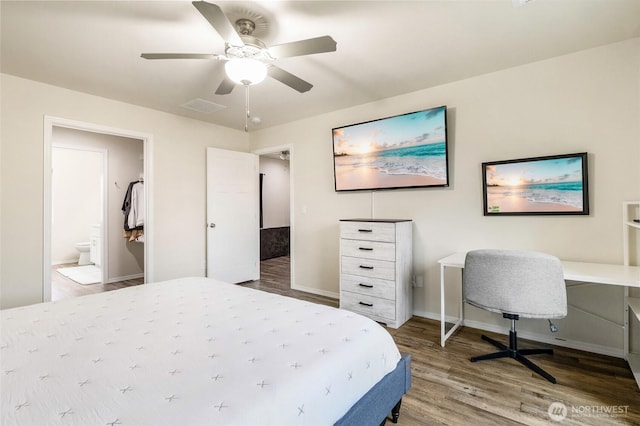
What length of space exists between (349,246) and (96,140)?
434cm

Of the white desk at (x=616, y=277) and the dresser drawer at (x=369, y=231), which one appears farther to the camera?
the dresser drawer at (x=369, y=231)

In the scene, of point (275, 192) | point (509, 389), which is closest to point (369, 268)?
point (509, 389)

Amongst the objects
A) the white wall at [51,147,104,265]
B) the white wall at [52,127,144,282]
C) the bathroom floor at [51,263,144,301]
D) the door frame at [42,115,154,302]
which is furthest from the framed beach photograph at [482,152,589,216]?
the white wall at [51,147,104,265]

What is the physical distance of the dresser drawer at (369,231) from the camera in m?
2.96

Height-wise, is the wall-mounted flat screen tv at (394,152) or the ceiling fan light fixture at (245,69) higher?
the ceiling fan light fixture at (245,69)

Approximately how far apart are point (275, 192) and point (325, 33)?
539 centimetres

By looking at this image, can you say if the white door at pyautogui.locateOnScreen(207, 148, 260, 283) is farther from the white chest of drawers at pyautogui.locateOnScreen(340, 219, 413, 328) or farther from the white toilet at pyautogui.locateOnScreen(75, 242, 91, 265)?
the white toilet at pyautogui.locateOnScreen(75, 242, 91, 265)

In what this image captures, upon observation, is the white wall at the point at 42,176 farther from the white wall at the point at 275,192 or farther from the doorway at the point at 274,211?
the white wall at the point at 275,192

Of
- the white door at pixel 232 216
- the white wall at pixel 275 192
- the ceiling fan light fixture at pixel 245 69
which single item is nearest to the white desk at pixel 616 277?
the ceiling fan light fixture at pixel 245 69

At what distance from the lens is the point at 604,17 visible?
6.61 ft

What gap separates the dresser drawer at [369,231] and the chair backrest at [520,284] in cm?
88

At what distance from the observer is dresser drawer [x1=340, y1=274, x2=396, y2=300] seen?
2.97 m

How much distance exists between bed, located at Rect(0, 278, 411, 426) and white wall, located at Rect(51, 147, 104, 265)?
574 cm

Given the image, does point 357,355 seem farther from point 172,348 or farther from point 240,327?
point 172,348
